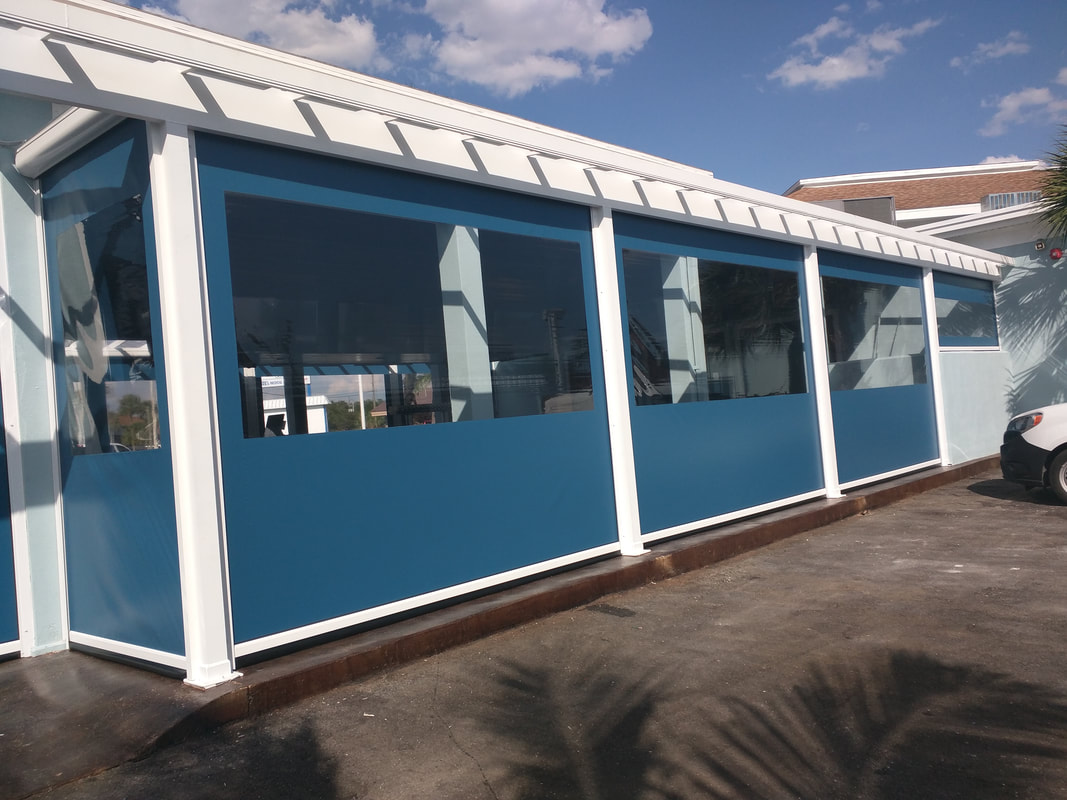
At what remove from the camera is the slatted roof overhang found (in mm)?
3873

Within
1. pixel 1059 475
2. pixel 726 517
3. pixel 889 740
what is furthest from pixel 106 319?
pixel 1059 475

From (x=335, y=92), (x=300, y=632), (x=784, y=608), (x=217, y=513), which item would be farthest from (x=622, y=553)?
(x=335, y=92)

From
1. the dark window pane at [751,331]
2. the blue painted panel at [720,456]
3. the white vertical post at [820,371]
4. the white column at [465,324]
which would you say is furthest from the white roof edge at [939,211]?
the white column at [465,324]

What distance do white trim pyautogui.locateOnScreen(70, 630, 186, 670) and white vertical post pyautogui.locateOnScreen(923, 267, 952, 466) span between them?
10265 mm

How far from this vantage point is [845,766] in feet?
10.7

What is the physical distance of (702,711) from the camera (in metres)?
3.88

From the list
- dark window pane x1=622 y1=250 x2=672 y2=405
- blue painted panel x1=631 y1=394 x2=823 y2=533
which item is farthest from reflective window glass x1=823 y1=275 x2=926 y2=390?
dark window pane x1=622 y1=250 x2=672 y2=405

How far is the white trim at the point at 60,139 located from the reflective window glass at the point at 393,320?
807mm

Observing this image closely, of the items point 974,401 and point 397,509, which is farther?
point 974,401

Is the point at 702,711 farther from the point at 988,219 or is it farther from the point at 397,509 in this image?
the point at 988,219

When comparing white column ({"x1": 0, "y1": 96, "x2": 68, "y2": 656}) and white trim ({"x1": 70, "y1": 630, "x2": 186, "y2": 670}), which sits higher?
white column ({"x1": 0, "y1": 96, "x2": 68, "y2": 656})

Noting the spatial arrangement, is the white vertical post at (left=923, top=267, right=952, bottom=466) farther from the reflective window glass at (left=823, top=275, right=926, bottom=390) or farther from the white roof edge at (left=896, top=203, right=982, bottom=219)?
the white roof edge at (left=896, top=203, right=982, bottom=219)

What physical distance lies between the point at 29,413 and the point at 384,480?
2.09 metres

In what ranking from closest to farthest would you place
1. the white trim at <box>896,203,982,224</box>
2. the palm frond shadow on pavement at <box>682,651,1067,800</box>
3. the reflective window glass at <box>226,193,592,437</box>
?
the palm frond shadow on pavement at <box>682,651,1067,800</box>, the reflective window glass at <box>226,193,592,437</box>, the white trim at <box>896,203,982,224</box>
